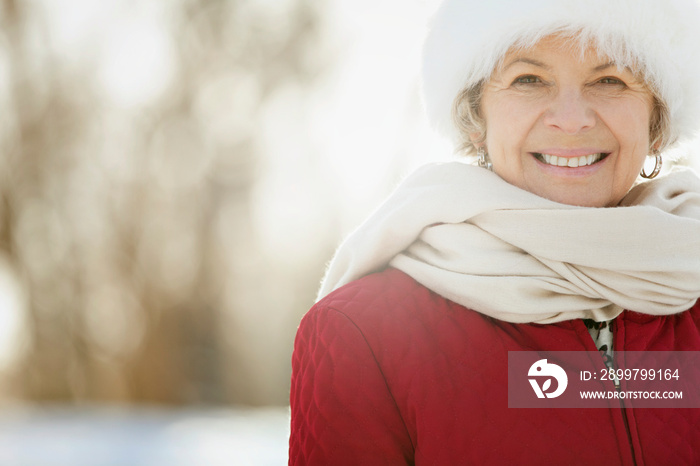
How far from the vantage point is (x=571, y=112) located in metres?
1.59

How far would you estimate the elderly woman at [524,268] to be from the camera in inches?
56.4

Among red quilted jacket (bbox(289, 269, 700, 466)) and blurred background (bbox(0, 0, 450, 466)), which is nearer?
red quilted jacket (bbox(289, 269, 700, 466))

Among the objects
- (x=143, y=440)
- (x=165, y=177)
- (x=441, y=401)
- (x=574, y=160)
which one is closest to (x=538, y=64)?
(x=574, y=160)

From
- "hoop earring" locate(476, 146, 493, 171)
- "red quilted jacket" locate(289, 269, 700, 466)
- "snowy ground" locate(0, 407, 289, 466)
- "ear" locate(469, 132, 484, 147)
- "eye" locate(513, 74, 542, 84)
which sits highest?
"eye" locate(513, 74, 542, 84)

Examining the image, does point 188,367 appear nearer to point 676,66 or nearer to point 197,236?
point 197,236

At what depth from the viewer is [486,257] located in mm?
1611

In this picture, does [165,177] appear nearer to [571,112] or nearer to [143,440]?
[143,440]

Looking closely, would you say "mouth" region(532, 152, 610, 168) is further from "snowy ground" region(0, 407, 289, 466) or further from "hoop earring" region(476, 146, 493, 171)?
"snowy ground" region(0, 407, 289, 466)

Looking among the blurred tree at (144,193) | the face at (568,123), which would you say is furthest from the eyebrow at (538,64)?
the blurred tree at (144,193)

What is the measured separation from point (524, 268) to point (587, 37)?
23.6 inches

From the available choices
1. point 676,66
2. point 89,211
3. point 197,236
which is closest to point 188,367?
point 197,236

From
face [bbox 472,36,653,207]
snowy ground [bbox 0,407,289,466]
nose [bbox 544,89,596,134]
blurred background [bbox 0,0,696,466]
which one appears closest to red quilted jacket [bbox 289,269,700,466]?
face [bbox 472,36,653,207]

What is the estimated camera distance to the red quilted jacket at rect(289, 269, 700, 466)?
1.41 m

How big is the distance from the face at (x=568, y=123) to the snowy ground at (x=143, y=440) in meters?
2.70
